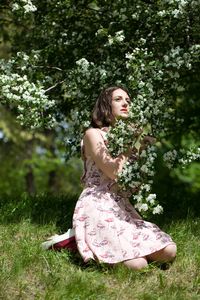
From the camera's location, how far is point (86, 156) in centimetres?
571

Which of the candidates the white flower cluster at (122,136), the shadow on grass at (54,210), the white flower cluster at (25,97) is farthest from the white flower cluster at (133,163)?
the shadow on grass at (54,210)

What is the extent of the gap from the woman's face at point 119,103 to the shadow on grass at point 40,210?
53.6 inches

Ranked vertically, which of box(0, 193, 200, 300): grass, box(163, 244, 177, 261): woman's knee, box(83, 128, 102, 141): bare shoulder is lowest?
box(0, 193, 200, 300): grass

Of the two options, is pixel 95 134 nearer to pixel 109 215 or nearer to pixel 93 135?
pixel 93 135

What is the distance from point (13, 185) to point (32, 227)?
→ 13230mm

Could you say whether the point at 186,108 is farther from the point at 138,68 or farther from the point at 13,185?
the point at 13,185

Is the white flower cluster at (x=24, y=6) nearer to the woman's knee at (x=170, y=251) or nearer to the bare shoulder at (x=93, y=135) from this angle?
the bare shoulder at (x=93, y=135)

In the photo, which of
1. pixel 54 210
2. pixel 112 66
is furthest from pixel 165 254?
pixel 112 66

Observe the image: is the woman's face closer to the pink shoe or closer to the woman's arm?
the woman's arm

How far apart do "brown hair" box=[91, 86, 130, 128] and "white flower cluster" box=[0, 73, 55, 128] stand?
562 millimetres

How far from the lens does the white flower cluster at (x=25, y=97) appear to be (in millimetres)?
5824

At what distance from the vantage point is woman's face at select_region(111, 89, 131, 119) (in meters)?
5.59

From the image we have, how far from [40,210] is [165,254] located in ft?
6.51

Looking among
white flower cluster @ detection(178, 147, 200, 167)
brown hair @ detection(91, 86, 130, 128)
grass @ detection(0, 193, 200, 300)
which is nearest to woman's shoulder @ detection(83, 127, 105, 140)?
brown hair @ detection(91, 86, 130, 128)
